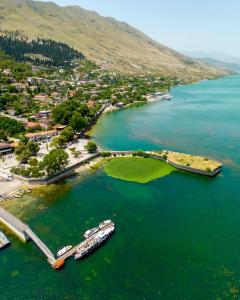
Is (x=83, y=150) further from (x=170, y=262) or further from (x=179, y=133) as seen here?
(x=170, y=262)

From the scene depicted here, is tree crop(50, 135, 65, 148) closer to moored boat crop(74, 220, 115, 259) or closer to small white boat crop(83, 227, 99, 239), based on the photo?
small white boat crop(83, 227, 99, 239)

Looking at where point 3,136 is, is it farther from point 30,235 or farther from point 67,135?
point 30,235

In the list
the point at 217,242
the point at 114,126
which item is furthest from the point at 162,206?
the point at 114,126

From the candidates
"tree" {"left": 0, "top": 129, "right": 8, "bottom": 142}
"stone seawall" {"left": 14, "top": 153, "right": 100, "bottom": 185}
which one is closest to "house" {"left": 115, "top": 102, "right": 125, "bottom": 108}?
"tree" {"left": 0, "top": 129, "right": 8, "bottom": 142}

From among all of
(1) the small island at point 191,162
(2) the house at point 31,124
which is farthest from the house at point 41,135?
(1) the small island at point 191,162

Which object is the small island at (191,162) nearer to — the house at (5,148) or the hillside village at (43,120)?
the hillside village at (43,120)

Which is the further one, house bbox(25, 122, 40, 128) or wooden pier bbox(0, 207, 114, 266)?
house bbox(25, 122, 40, 128)
